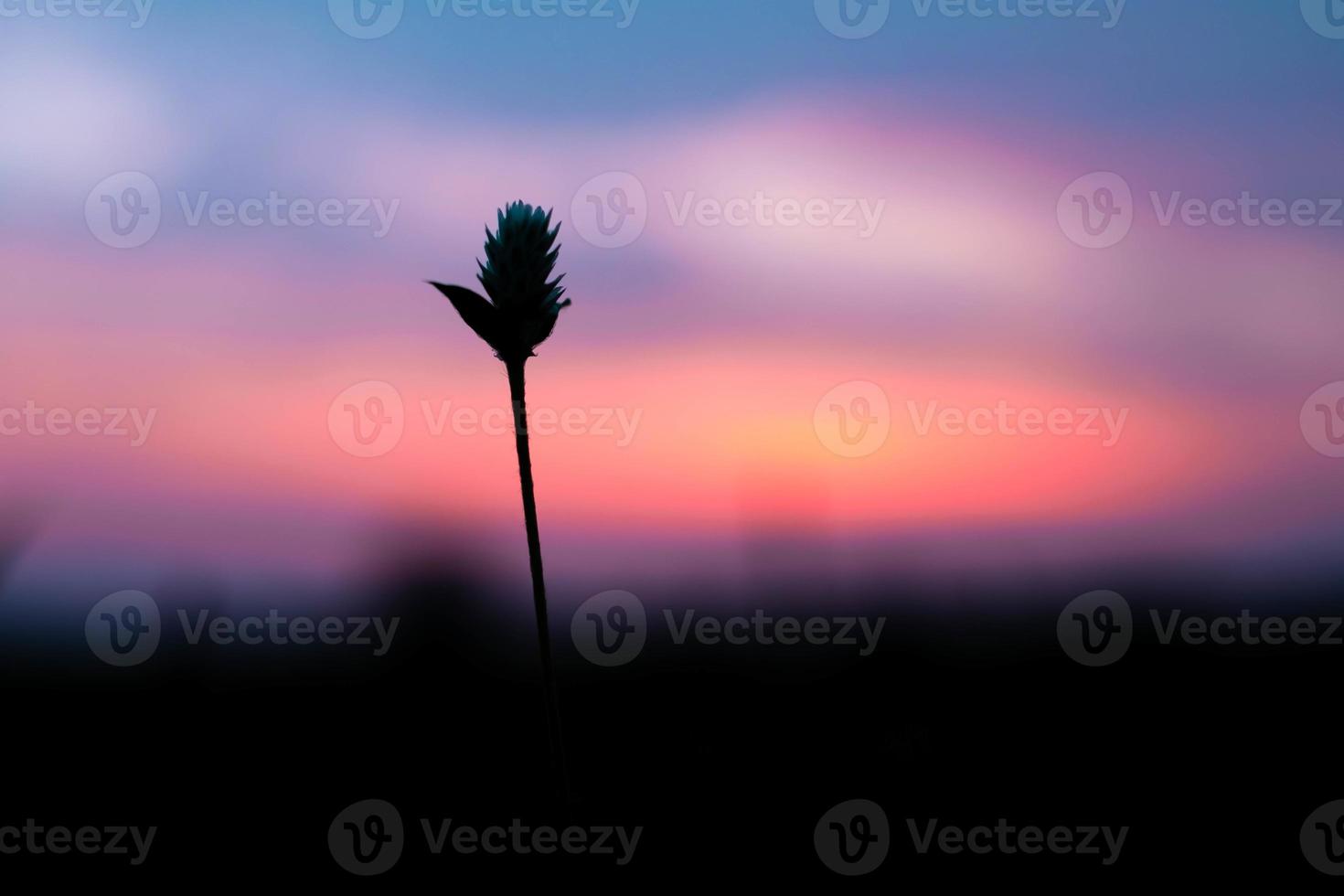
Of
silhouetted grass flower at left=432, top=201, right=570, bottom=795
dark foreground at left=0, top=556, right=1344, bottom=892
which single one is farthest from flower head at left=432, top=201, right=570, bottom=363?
dark foreground at left=0, top=556, right=1344, bottom=892

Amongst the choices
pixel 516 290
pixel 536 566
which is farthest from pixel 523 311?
pixel 536 566

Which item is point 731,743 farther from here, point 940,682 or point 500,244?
point 500,244

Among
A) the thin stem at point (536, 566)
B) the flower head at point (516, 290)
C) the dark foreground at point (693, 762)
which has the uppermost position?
the flower head at point (516, 290)

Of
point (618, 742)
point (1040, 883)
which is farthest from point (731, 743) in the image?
point (1040, 883)

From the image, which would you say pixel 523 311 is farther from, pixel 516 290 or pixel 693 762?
pixel 693 762

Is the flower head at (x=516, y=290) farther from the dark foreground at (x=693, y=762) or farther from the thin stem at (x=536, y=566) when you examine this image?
the dark foreground at (x=693, y=762)

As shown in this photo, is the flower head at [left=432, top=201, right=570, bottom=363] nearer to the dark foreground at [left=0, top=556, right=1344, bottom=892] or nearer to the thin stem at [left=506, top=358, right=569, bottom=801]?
the thin stem at [left=506, top=358, right=569, bottom=801]

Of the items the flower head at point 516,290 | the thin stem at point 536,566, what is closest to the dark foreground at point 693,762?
Answer: the thin stem at point 536,566
